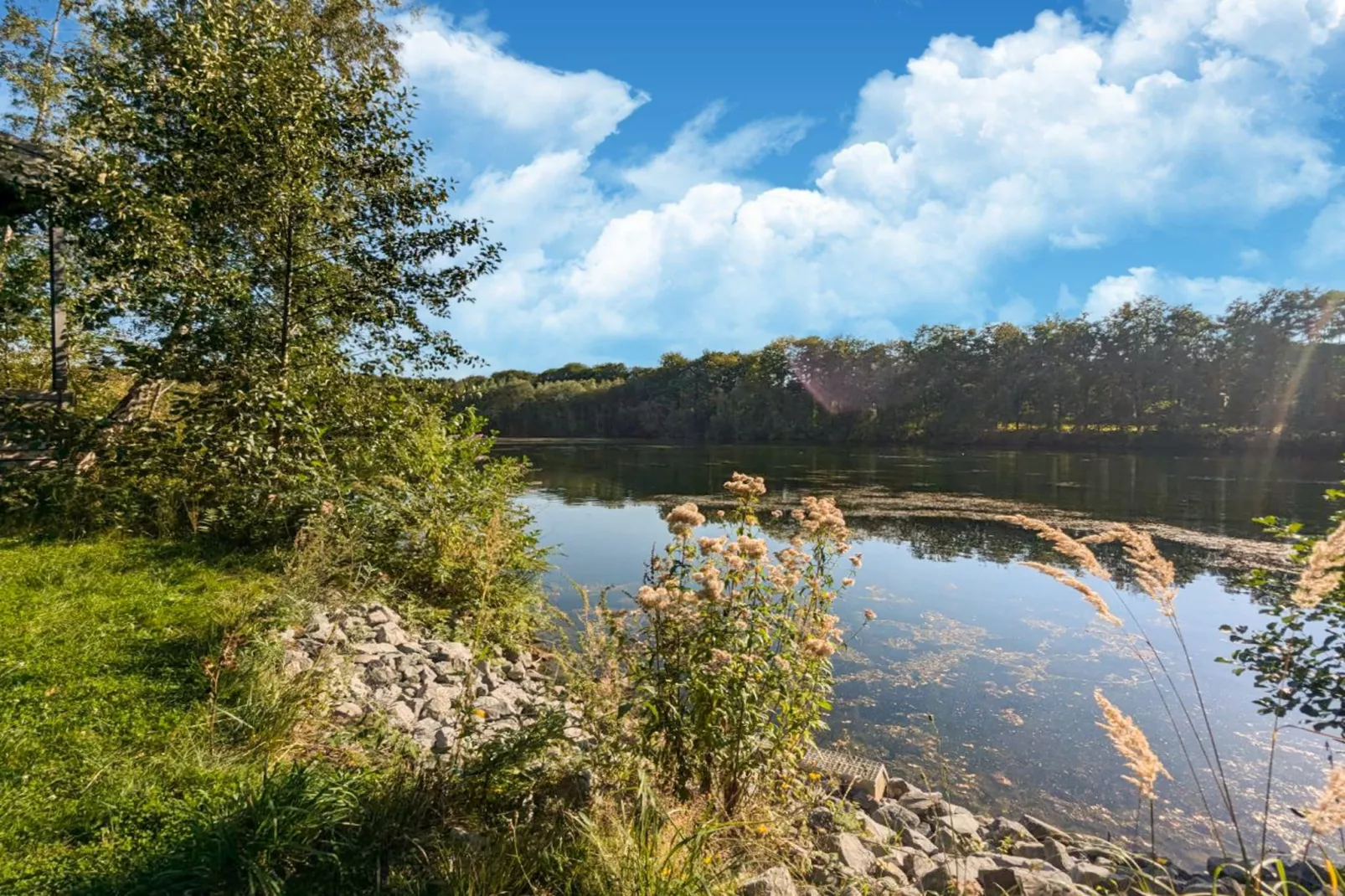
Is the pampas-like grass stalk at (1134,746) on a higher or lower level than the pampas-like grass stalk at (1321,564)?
lower

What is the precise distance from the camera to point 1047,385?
5675cm

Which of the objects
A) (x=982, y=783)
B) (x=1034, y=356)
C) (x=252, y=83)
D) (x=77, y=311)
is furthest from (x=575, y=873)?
(x=1034, y=356)

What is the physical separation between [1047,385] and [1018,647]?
2218 inches

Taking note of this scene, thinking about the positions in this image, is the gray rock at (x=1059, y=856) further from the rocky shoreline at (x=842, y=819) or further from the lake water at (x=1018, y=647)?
the lake water at (x=1018, y=647)

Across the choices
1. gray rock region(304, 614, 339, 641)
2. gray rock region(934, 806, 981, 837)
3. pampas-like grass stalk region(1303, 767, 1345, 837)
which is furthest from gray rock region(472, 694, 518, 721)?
pampas-like grass stalk region(1303, 767, 1345, 837)

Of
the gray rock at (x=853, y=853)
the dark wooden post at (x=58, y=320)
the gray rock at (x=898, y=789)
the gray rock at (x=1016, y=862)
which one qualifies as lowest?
the gray rock at (x=898, y=789)

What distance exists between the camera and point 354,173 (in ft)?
27.1

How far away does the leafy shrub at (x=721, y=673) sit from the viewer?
124 inches

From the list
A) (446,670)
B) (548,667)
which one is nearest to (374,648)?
(446,670)

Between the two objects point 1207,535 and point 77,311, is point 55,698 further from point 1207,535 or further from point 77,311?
point 1207,535

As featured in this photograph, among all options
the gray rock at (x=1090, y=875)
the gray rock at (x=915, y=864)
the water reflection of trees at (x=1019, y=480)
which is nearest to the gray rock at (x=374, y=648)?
the gray rock at (x=915, y=864)

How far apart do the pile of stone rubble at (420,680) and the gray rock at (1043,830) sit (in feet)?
11.8

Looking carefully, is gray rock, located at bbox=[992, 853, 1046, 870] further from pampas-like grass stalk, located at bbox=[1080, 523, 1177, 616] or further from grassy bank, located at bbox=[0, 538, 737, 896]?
grassy bank, located at bbox=[0, 538, 737, 896]

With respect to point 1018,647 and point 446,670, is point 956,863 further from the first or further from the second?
point 1018,647
